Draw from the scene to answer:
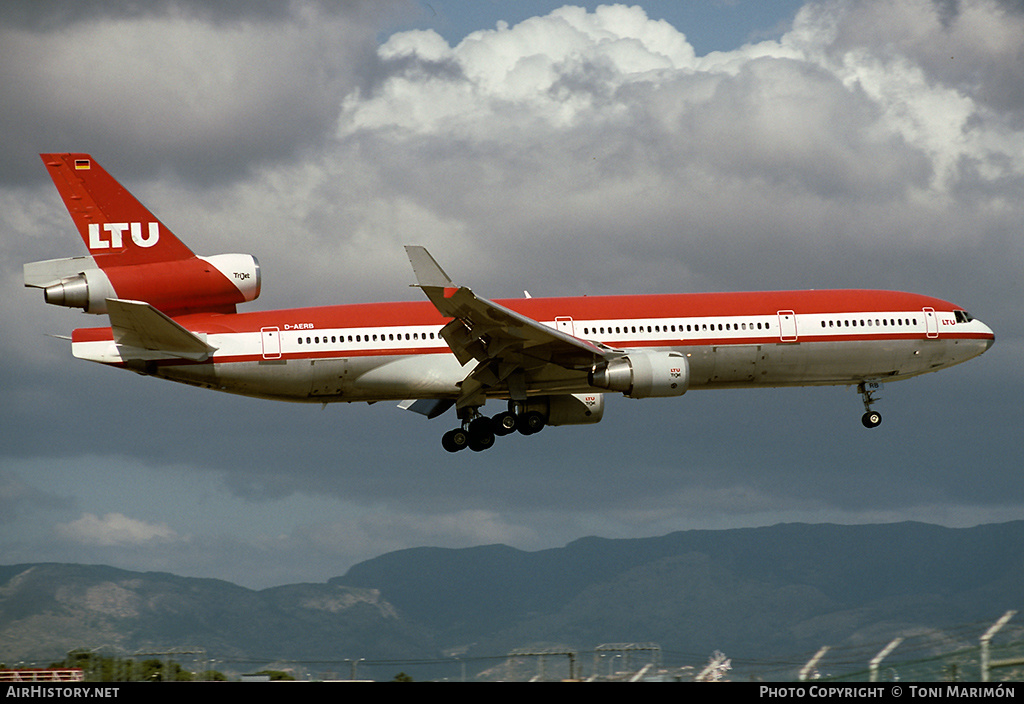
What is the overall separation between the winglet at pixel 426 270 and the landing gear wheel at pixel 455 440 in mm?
9964

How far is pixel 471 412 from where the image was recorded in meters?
45.0

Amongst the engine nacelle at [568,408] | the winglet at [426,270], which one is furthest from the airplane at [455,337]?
the winglet at [426,270]

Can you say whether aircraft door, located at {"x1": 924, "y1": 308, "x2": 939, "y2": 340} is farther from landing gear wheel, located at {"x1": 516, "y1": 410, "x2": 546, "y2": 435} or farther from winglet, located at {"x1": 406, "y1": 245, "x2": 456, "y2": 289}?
winglet, located at {"x1": 406, "y1": 245, "x2": 456, "y2": 289}

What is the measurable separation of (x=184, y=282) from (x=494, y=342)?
36.5 ft

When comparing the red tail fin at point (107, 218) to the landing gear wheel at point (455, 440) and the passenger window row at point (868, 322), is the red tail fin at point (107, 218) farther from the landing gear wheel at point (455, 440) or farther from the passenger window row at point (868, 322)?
the passenger window row at point (868, 322)

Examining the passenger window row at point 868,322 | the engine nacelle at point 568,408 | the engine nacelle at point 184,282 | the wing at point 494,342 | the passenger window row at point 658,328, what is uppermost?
the engine nacelle at point 184,282

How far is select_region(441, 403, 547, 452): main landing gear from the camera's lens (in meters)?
44.1

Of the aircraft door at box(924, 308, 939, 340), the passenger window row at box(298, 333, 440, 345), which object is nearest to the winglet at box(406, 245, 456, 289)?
the passenger window row at box(298, 333, 440, 345)

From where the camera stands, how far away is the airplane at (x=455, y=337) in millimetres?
40094

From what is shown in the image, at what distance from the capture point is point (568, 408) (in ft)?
154
